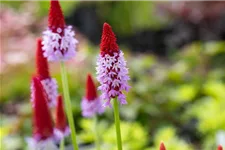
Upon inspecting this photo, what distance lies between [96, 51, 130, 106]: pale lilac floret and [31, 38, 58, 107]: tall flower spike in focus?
34 centimetres

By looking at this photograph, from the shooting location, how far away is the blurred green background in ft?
11.8

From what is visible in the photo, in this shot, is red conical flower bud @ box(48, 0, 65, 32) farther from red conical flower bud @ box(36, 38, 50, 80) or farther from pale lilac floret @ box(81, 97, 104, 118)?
pale lilac floret @ box(81, 97, 104, 118)

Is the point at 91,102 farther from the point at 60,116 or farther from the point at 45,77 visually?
the point at 45,77

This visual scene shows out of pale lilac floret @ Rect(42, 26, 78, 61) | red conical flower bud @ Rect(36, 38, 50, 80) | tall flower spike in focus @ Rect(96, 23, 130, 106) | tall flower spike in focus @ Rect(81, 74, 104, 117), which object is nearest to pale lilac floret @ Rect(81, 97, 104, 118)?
tall flower spike in focus @ Rect(81, 74, 104, 117)

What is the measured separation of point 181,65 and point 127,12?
12.4 feet

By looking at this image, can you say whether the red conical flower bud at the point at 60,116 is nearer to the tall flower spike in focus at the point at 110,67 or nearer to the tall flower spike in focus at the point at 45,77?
the tall flower spike in focus at the point at 45,77

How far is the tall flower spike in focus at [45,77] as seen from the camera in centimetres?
171

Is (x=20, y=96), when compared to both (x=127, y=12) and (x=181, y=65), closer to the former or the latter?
(x=181, y=65)

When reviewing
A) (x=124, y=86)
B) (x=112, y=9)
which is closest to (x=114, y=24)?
(x=112, y=9)

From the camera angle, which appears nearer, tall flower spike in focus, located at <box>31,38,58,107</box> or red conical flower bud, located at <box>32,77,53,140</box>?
red conical flower bud, located at <box>32,77,53,140</box>

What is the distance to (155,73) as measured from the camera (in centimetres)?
512

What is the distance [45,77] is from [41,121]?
0.68ft

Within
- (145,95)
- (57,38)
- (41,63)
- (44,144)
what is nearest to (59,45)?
(57,38)

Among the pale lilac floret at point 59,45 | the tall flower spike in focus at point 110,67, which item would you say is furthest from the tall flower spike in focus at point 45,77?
the tall flower spike in focus at point 110,67
